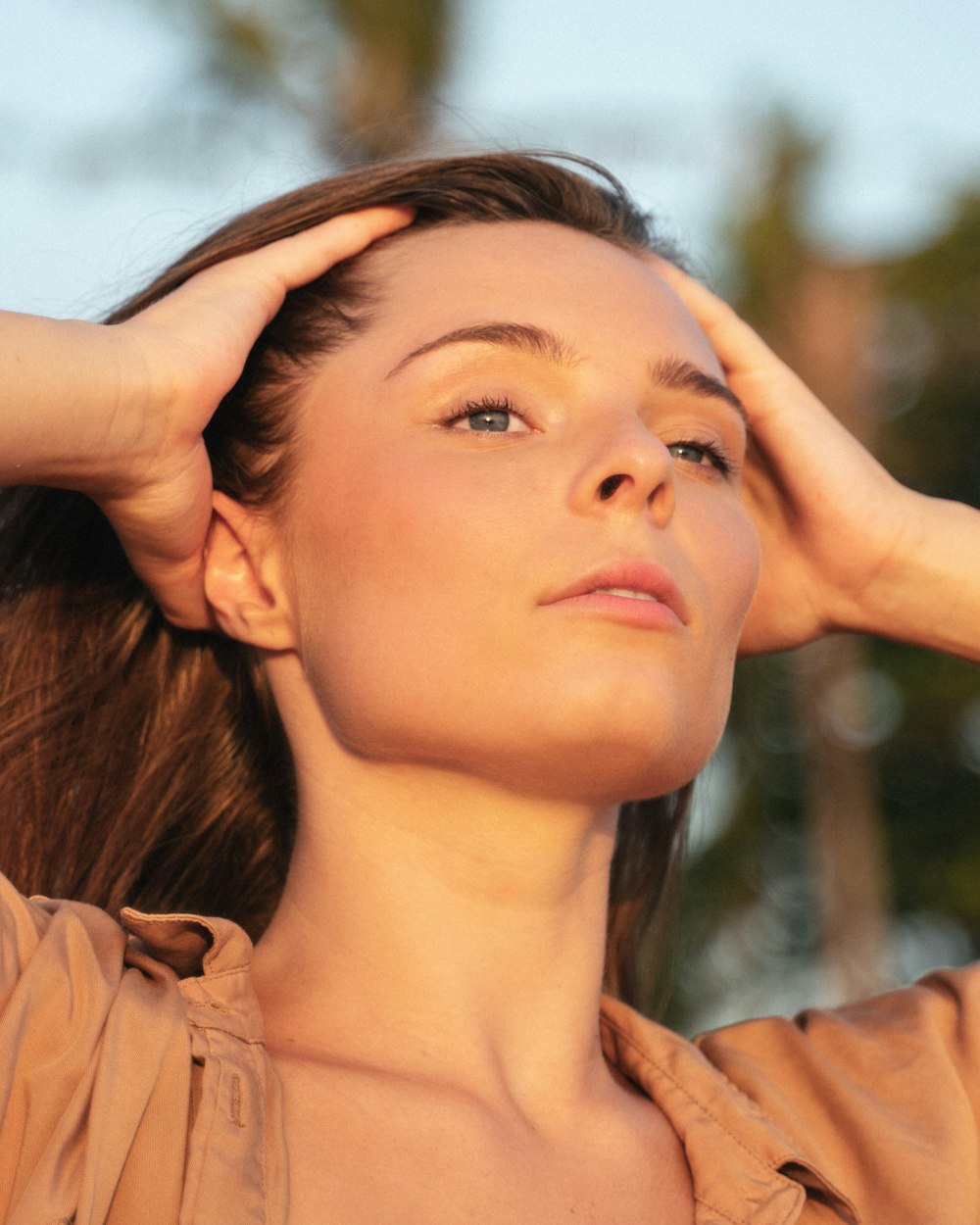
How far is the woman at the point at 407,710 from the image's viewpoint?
8.87 feet

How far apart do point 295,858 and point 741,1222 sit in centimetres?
103

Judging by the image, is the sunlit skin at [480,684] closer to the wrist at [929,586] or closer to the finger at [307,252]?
the finger at [307,252]

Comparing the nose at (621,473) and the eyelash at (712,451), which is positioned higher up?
the nose at (621,473)

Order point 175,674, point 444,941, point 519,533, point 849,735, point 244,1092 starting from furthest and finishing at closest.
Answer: point 849,735 < point 175,674 < point 444,941 < point 519,533 < point 244,1092

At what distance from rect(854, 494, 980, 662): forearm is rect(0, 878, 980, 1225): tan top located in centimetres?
73

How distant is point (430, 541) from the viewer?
2895 mm

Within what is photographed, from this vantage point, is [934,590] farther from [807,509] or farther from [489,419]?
[489,419]

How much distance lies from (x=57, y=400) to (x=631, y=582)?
3.19ft

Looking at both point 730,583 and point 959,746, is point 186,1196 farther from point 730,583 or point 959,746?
point 959,746

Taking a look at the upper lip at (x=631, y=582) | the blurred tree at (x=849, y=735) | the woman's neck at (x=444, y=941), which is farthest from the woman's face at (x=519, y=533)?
the blurred tree at (x=849, y=735)

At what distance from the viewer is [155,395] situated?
9.66 ft

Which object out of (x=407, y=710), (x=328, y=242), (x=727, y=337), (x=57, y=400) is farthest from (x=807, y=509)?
(x=57, y=400)

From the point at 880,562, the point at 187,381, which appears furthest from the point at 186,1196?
the point at 880,562

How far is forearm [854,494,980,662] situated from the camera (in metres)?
3.74
